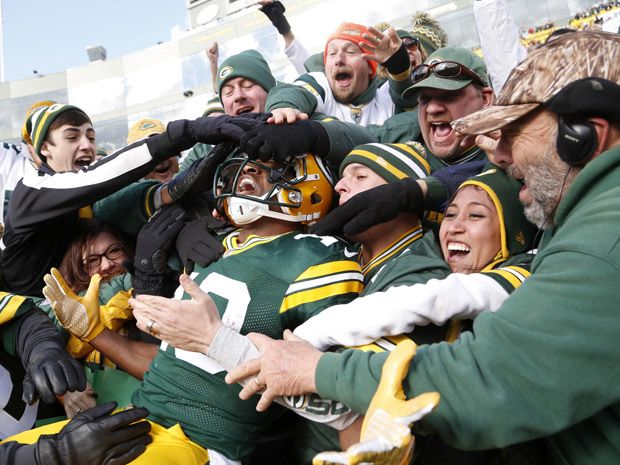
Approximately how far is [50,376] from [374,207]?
1.45 metres

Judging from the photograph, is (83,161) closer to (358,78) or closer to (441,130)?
(358,78)

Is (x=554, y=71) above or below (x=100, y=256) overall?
above

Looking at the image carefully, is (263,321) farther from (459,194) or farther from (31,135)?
(31,135)

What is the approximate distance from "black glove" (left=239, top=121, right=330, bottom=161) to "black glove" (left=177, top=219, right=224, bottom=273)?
0.43m

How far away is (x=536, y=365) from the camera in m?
1.39

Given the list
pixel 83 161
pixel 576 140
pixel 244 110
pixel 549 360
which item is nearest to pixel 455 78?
pixel 244 110

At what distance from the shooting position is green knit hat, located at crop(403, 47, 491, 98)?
9.73 ft

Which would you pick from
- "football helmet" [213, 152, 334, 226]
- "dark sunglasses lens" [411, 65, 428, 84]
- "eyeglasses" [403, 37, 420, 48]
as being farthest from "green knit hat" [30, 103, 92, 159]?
"eyeglasses" [403, 37, 420, 48]

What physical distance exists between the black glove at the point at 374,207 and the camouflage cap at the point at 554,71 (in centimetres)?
53

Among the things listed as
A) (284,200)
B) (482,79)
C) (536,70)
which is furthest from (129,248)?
(536,70)

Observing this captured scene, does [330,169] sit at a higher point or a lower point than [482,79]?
lower

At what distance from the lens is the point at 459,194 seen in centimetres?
230

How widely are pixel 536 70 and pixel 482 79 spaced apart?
146 centimetres

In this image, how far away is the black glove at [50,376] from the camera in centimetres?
239
